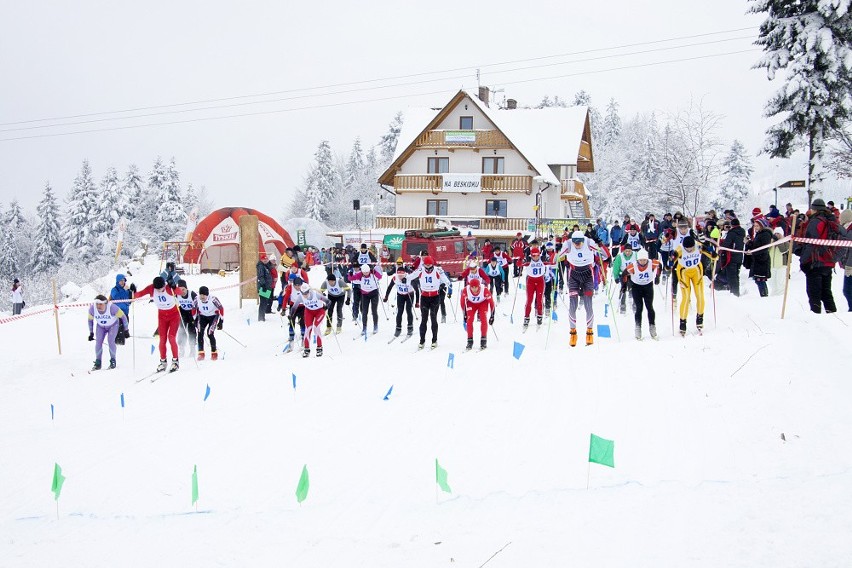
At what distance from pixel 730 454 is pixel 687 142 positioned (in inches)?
1376

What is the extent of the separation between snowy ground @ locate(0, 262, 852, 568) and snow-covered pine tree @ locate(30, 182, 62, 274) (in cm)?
5903

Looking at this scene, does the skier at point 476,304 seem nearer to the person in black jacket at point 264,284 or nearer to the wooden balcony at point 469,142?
the person in black jacket at point 264,284

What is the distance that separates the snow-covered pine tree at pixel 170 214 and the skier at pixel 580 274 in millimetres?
57200

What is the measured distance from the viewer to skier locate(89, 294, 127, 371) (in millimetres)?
13328

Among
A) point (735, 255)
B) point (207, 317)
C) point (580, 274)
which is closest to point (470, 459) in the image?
point (580, 274)

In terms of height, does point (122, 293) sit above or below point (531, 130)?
below

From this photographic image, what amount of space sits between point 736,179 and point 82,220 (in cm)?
6208

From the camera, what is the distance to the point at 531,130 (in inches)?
1802

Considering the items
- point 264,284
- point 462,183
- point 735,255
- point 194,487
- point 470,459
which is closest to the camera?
point 194,487

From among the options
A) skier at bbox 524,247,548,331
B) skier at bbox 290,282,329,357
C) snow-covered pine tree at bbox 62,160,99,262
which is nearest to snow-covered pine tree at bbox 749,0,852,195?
skier at bbox 524,247,548,331

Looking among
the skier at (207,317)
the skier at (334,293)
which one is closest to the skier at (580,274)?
the skier at (334,293)

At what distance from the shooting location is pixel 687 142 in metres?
37.9

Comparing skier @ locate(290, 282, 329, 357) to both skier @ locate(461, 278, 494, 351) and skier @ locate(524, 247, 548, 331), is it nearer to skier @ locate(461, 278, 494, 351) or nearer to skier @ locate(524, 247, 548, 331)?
skier @ locate(461, 278, 494, 351)

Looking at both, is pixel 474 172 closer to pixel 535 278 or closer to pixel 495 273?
pixel 495 273
